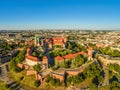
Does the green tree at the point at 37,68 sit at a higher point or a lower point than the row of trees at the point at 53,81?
higher

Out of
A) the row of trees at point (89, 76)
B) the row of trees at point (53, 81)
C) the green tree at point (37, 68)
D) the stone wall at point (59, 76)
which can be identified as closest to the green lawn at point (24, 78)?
the green tree at point (37, 68)

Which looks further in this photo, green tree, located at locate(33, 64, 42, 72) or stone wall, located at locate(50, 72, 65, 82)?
green tree, located at locate(33, 64, 42, 72)

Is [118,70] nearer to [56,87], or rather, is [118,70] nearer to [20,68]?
[56,87]

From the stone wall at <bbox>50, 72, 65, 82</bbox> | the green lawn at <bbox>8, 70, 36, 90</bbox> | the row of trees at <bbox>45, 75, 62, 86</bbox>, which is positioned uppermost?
the stone wall at <bbox>50, 72, 65, 82</bbox>

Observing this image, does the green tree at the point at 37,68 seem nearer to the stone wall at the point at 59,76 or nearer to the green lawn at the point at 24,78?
the green lawn at the point at 24,78

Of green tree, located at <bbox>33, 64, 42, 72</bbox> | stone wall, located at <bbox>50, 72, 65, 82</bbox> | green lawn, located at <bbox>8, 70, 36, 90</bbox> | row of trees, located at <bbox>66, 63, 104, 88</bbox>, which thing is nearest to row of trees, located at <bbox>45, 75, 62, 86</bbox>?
stone wall, located at <bbox>50, 72, 65, 82</bbox>

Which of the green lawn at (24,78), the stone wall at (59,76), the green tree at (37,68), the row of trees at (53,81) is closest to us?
the row of trees at (53,81)

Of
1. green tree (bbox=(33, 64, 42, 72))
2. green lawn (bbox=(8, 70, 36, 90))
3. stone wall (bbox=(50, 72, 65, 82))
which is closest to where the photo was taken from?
stone wall (bbox=(50, 72, 65, 82))

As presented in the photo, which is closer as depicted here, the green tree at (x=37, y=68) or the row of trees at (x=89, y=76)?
the row of trees at (x=89, y=76)

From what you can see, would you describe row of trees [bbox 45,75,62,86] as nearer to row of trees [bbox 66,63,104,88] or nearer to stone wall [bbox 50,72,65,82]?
stone wall [bbox 50,72,65,82]

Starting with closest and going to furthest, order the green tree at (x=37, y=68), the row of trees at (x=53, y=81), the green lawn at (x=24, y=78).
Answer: the row of trees at (x=53, y=81) → the green lawn at (x=24, y=78) → the green tree at (x=37, y=68)

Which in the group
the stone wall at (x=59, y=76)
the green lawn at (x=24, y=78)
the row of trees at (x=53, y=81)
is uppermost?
the stone wall at (x=59, y=76)

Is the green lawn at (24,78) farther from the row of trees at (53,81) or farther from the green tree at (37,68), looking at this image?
the row of trees at (53,81)
